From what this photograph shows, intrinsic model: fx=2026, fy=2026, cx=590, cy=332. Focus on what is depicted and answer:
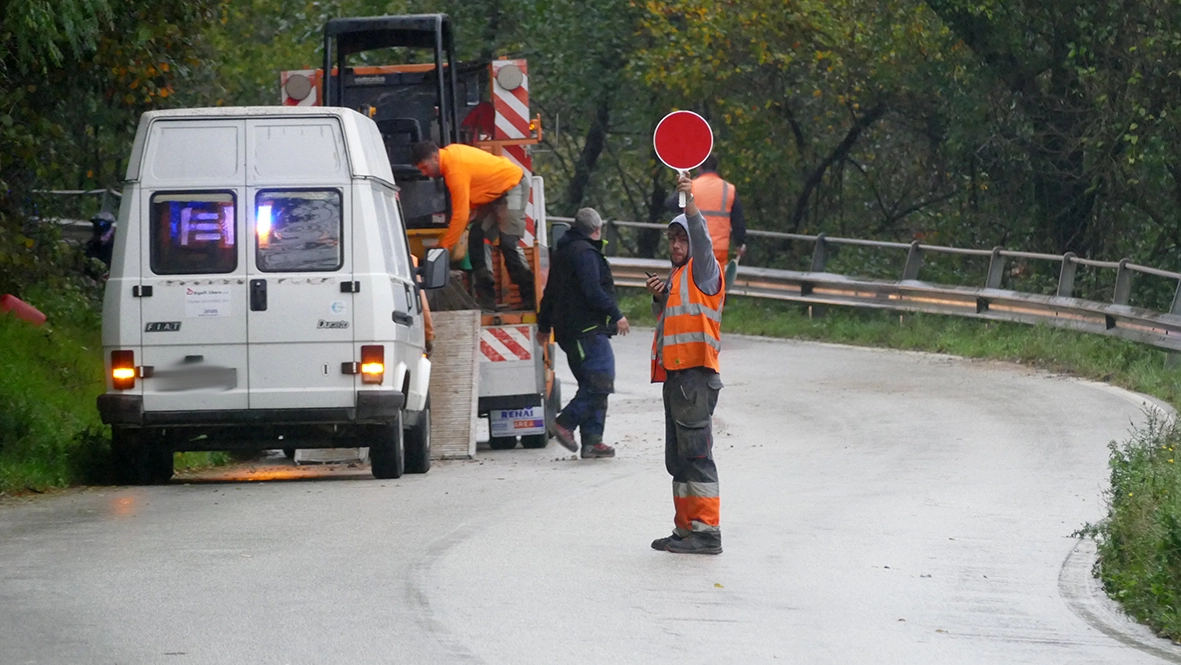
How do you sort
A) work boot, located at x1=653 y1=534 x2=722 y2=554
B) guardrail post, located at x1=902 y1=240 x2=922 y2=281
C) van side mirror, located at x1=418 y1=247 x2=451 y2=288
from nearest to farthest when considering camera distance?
work boot, located at x1=653 y1=534 x2=722 y2=554 → van side mirror, located at x1=418 y1=247 x2=451 y2=288 → guardrail post, located at x1=902 y1=240 x2=922 y2=281

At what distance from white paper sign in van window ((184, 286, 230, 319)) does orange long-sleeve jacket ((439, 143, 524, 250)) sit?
3.30 meters

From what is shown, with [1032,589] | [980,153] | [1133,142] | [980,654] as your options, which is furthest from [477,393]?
[980,153]

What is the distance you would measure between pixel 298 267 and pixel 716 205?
8806 millimetres

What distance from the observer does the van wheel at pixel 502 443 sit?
16.5 meters

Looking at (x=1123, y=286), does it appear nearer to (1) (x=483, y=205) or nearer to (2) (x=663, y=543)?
(1) (x=483, y=205)

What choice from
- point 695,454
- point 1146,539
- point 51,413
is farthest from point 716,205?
point 1146,539

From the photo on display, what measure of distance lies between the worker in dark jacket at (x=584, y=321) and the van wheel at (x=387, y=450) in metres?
2.02

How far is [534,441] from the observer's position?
54.9ft

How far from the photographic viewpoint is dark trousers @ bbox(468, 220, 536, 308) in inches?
651

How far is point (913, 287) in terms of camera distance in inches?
936

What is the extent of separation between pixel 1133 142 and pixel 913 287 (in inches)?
132

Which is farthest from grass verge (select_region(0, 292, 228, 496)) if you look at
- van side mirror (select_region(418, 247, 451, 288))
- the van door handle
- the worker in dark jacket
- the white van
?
the worker in dark jacket

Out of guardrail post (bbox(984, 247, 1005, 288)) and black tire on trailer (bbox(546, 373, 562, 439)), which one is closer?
black tire on trailer (bbox(546, 373, 562, 439))

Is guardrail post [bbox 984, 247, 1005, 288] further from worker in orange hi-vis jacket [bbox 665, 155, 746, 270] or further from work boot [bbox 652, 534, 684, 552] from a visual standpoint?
work boot [bbox 652, 534, 684, 552]
